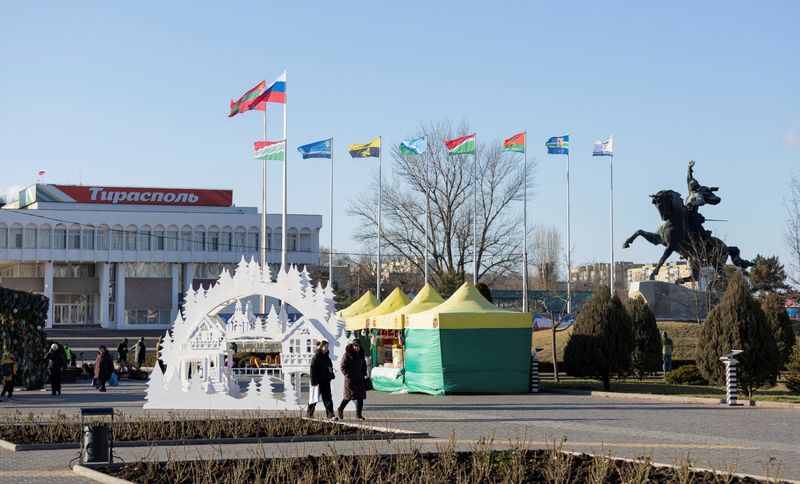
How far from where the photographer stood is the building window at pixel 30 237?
92.3m

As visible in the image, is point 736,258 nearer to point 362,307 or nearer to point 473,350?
point 362,307

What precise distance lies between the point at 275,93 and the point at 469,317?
18.2m

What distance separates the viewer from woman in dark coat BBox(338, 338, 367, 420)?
23219 millimetres

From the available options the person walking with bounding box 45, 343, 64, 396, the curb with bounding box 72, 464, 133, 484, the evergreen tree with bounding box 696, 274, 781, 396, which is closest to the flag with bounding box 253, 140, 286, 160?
the person walking with bounding box 45, 343, 64, 396

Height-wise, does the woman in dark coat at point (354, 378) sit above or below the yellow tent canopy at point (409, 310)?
below

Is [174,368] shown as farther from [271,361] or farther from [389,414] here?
[271,361]

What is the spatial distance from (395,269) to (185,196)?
64.2 feet

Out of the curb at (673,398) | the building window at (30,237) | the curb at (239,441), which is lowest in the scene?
the curb at (673,398)

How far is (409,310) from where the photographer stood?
36.1m

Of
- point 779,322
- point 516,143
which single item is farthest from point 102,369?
point 516,143

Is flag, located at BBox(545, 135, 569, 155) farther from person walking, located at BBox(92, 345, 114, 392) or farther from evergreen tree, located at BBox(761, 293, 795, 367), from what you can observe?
person walking, located at BBox(92, 345, 114, 392)

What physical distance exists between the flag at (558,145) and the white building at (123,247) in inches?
1681

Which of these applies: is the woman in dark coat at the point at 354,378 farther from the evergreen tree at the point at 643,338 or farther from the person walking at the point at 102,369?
the evergreen tree at the point at 643,338

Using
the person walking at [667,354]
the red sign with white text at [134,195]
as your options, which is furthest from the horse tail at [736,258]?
the red sign with white text at [134,195]
